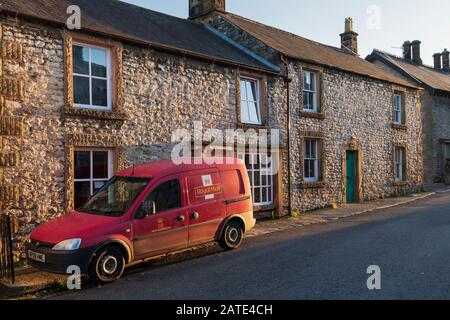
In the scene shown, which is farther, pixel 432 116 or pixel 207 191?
pixel 432 116

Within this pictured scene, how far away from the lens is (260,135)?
1420cm

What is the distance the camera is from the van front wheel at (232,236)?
919 centimetres

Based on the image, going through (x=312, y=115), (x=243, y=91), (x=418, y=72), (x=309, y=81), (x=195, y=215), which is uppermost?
(x=418, y=72)

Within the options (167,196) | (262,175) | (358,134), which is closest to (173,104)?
(262,175)

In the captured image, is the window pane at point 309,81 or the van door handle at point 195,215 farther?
the window pane at point 309,81

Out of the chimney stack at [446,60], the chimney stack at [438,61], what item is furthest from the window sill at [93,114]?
the chimney stack at [446,60]

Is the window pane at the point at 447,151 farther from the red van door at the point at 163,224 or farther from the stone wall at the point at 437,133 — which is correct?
the red van door at the point at 163,224

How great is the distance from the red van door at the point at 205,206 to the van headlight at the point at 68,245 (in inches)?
92.9

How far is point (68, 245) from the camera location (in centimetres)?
672

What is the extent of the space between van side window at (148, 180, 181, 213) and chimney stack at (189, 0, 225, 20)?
451 inches

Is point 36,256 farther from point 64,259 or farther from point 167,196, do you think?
point 167,196

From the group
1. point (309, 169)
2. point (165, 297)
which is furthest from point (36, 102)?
point (309, 169)

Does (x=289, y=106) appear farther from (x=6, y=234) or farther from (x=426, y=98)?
(x=426, y=98)

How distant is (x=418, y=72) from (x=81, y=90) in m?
26.7
